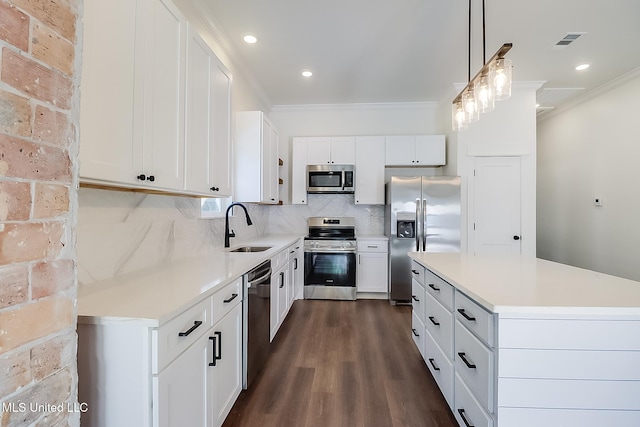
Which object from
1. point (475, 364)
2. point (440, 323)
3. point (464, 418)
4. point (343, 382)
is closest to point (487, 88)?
point (440, 323)

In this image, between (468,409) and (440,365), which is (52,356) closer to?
(468,409)

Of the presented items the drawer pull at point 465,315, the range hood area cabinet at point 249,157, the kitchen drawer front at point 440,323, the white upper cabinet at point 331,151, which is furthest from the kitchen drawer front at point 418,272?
the white upper cabinet at point 331,151

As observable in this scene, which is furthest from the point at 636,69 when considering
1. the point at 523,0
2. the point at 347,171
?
the point at 347,171

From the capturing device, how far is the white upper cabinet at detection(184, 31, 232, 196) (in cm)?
169

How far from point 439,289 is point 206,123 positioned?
1.90 meters

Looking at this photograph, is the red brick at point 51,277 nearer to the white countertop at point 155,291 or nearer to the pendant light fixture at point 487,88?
the white countertop at point 155,291

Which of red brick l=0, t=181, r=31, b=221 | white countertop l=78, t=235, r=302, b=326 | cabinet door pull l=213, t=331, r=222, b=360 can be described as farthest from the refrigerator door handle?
red brick l=0, t=181, r=31, b=221

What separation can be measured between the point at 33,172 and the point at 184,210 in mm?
1560

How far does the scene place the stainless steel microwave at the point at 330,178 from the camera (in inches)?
160

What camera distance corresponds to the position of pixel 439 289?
69.3 inches

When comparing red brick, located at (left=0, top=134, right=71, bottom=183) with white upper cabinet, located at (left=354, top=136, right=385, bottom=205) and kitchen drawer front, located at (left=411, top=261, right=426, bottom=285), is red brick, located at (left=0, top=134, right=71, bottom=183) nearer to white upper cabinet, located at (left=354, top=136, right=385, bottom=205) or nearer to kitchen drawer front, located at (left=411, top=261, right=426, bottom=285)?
kitchen drawer front, located at (left=411, top=261, right=426, bottom=285)

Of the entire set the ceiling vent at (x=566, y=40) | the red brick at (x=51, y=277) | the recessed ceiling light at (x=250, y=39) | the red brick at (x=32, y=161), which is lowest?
the red brick at (x=51, y=277)

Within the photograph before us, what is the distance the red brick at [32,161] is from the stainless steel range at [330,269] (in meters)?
3.24

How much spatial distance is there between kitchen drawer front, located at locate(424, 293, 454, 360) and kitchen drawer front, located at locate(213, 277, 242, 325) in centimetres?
126
